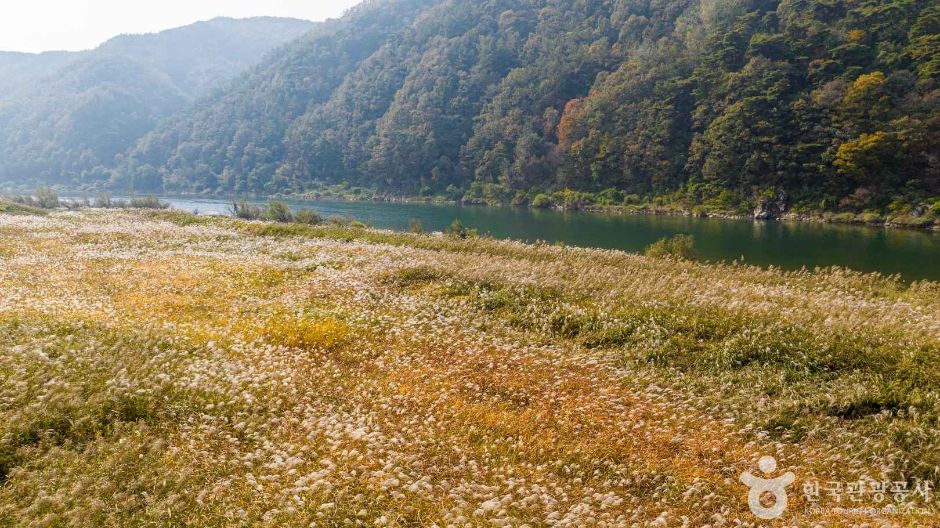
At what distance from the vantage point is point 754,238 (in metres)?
53.7

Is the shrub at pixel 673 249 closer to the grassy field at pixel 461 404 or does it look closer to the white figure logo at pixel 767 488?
the grassy field at pixel 461 404

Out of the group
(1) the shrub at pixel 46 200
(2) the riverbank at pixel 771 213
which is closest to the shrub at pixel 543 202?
(2) the riverbank at pixel 771 213

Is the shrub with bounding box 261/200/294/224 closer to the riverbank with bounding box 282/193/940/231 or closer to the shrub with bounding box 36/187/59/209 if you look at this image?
the shrub with bounding box 36/187/59/209

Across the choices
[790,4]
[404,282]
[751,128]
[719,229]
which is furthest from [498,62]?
[404,282]

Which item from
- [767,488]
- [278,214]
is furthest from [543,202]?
[767,488]

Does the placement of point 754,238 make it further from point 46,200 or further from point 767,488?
point 46,200

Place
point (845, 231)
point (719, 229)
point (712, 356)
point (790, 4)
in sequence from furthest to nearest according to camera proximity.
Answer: point (790, 4), point (719, 229), point (845, 231), point (712, 356)

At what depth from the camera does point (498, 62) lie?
565 feet

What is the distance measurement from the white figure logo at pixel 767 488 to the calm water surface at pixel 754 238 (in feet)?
74.6

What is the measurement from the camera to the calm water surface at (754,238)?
131 feet

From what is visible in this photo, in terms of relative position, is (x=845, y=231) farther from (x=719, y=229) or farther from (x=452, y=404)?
(x=452, y=404)

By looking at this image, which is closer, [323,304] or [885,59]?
[323,304]

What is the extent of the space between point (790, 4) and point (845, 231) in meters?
59.8

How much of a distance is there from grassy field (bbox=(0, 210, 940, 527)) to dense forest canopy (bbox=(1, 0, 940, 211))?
214ft
